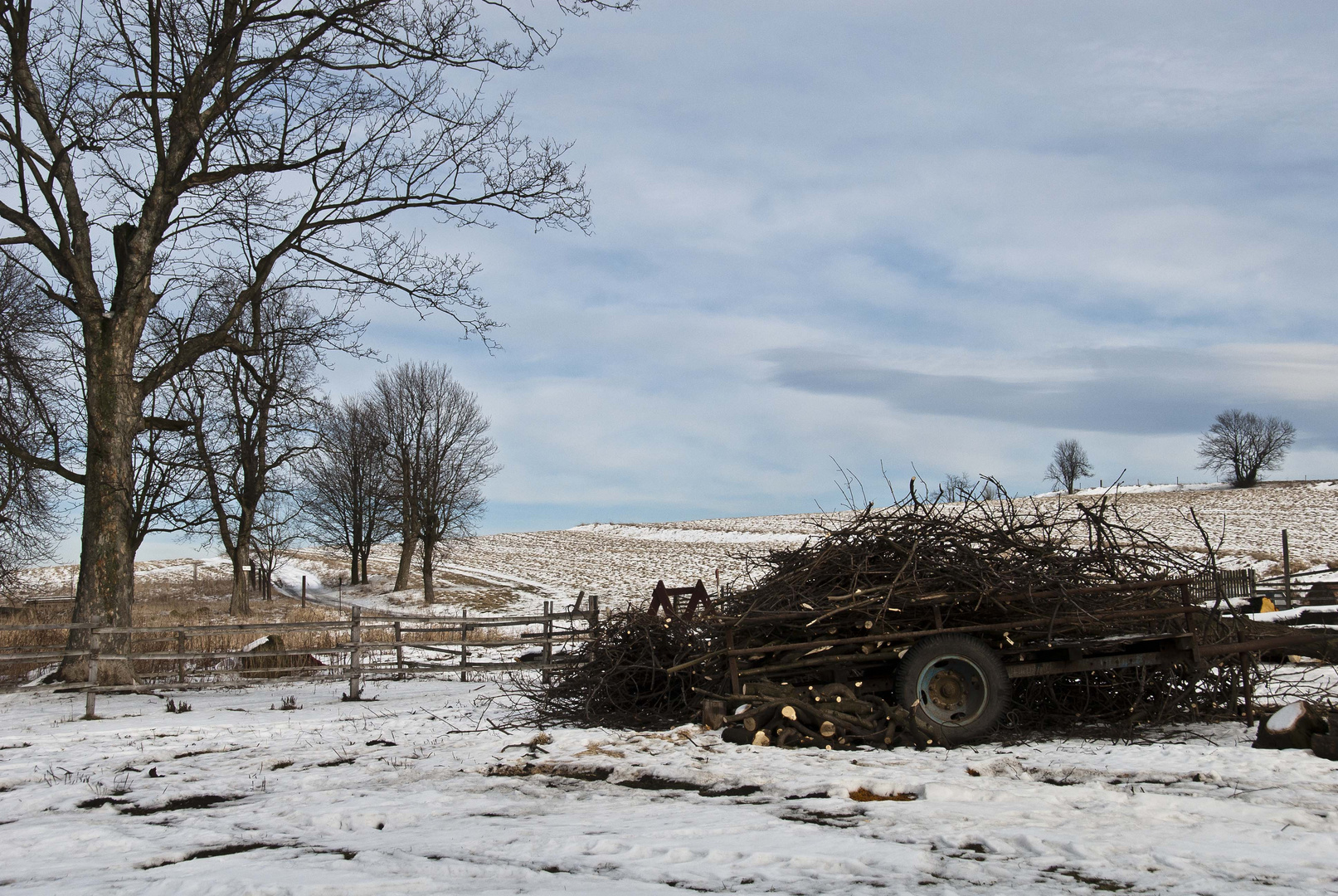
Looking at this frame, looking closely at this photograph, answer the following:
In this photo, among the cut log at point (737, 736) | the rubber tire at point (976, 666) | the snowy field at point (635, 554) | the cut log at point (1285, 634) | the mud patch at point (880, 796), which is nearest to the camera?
the mud patch at point (880, 796)

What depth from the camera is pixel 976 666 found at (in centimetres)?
719

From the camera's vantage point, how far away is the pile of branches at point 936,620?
754 centimetres

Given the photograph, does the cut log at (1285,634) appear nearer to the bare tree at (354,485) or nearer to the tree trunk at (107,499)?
the tree trunk at (107,499)

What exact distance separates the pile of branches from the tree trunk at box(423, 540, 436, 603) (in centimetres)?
2774

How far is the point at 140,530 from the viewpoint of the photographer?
993 inches

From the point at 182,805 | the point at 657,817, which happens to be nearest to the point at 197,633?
the point at 182,805

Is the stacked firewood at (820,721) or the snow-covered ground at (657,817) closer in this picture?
the snow-covered ground at (657,817)

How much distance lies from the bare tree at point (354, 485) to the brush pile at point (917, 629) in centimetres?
3048

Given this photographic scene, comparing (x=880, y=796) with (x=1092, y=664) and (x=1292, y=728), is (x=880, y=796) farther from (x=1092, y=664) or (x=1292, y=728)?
(x=1292, y=728)

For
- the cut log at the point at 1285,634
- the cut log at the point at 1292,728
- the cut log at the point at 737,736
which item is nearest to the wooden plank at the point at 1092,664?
the cut log at the point at 1292,728

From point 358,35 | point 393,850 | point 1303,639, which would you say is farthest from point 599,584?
point 393,850

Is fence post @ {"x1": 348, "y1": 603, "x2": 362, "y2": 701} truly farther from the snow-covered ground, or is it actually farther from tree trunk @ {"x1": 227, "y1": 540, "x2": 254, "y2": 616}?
tree trunk @ {"x1": 227, "y1": 540, "x2": 254, "y2": 616}

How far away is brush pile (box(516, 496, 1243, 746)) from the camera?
292 inches

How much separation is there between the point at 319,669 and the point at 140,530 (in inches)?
514
